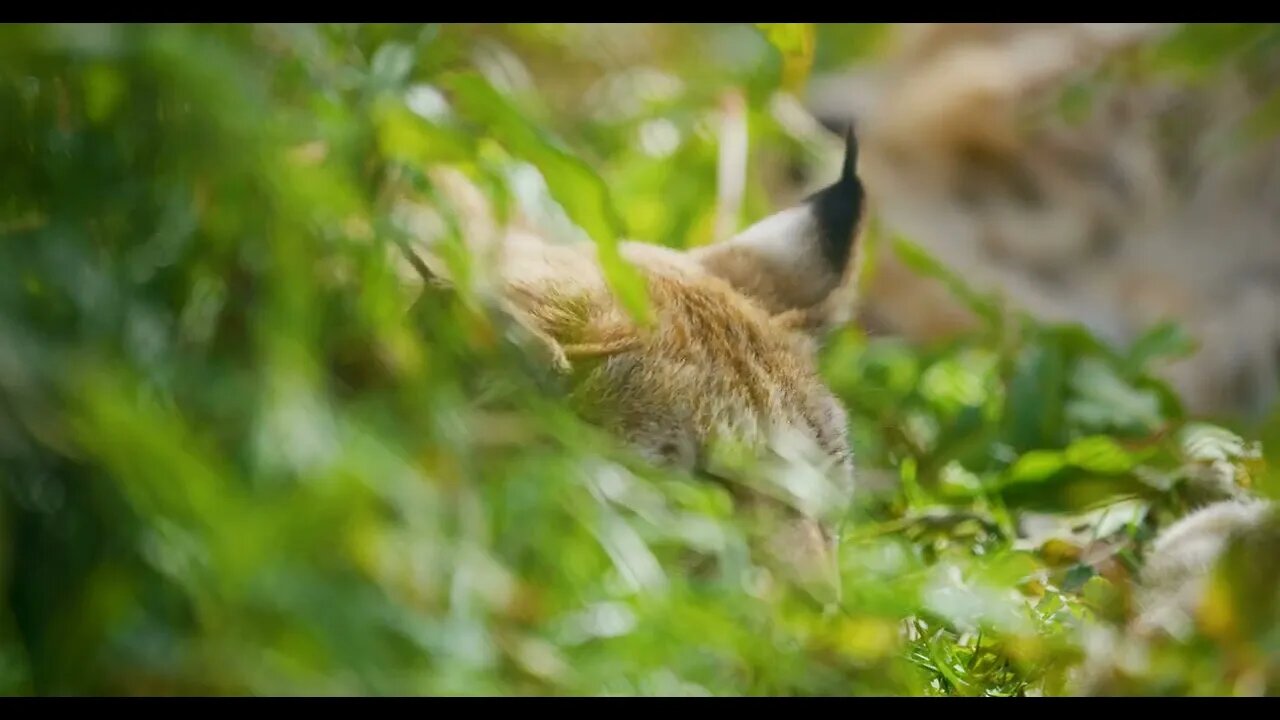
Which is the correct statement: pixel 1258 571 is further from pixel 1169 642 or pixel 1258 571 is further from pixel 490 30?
pixel 490 30

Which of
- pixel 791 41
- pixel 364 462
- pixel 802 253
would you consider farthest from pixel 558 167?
pixel 802 253

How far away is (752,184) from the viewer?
2.44 metres

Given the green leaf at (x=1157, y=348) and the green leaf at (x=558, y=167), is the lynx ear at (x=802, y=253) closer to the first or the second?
the green leaf at (x=1157, y=348)

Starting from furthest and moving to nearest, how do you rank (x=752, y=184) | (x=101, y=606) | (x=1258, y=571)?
(x=752, y=184) → (x=1258, y=571) → (x=101, y=606)

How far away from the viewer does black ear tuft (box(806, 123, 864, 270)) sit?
1719mm

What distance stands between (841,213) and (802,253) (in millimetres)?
85

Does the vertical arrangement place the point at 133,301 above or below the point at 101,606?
above

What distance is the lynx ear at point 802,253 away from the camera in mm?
1654

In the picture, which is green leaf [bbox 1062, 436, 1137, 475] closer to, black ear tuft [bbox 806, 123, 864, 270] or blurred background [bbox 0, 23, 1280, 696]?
blurred background [bbox 0, 23, 1280, 696]

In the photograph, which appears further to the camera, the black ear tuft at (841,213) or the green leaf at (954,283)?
the green leaf at (954,283)

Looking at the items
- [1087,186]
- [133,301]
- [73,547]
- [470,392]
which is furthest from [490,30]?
[1087,186]

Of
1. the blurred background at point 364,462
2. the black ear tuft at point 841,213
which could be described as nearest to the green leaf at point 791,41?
the blurred background at point 364,462

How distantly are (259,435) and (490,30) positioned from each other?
0.72 meters

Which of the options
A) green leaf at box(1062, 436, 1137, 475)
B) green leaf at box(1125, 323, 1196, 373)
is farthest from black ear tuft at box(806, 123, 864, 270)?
green leaf at box(1125, 323, 1196, 373)
